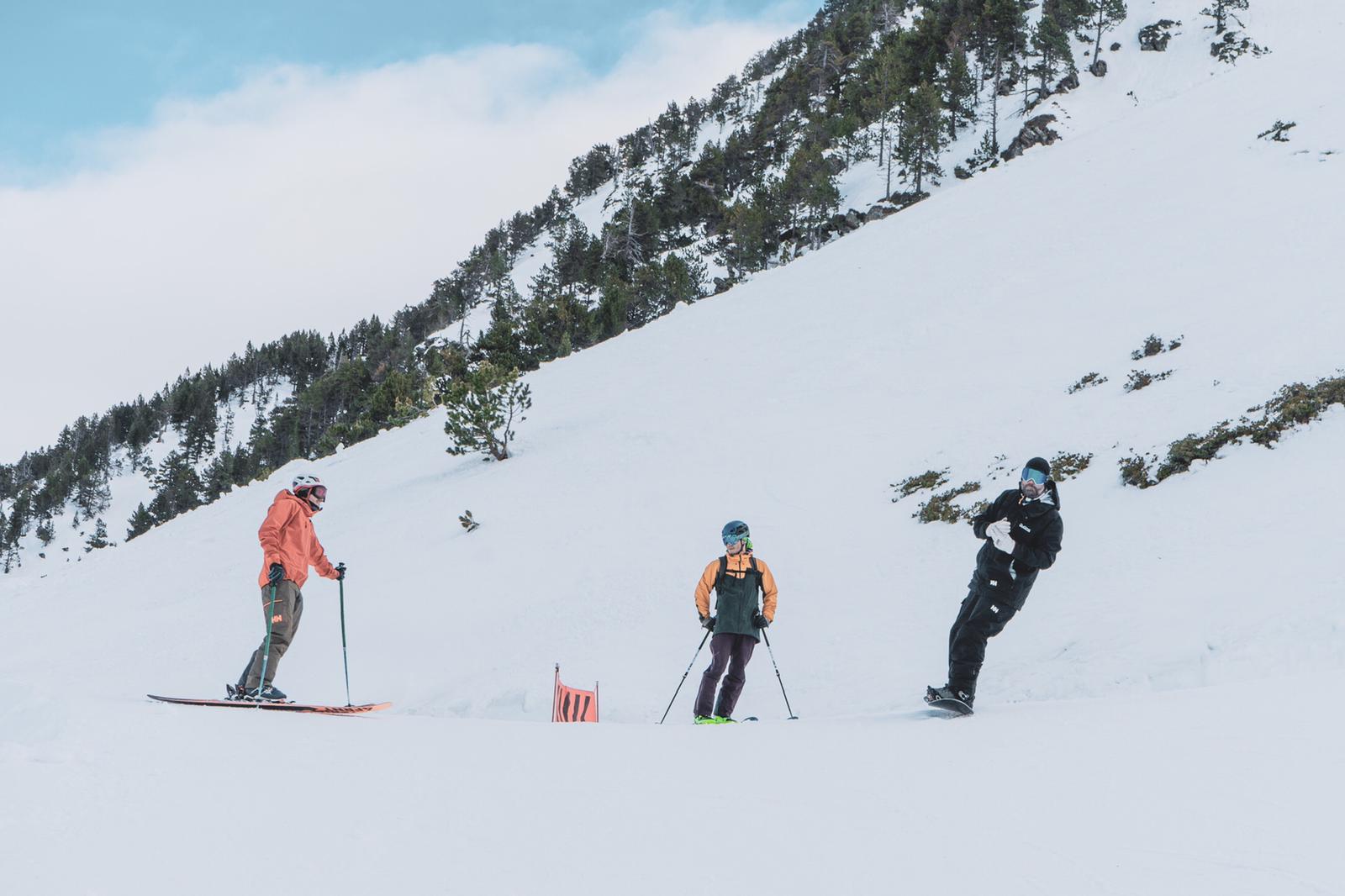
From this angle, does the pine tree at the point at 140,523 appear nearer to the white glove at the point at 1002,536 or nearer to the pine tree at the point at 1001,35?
the pine tree at the point at 1001,35

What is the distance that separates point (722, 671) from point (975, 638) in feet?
7.21

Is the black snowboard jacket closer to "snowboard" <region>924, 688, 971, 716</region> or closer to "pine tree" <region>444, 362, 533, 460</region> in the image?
"snowboard" <region>924, 688, 971, 716</region>

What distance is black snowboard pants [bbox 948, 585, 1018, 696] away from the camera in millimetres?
6320

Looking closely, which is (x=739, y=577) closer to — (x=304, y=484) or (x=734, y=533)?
(x=734, y=533)

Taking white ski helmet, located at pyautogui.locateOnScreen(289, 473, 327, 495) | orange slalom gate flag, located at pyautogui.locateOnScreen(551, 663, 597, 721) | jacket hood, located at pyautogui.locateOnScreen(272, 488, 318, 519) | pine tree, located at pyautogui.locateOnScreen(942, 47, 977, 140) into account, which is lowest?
orange slalom gate flag, located at pyautogui.locateOnScreen(551, 663, 597, 721)

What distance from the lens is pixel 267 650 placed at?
259 inches

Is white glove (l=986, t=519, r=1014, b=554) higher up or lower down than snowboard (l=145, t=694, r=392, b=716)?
higher up

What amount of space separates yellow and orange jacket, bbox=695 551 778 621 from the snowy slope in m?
1.20

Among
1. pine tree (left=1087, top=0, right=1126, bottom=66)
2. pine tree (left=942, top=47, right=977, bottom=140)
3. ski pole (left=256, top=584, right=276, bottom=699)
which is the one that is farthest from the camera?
pine tree (left=942, top=47, right=977, bottom=140)

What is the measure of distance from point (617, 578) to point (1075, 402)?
8586 mm

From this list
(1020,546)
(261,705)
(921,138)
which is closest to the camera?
(1020,546)

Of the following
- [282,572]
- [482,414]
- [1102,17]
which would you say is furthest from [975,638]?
[1102,17]

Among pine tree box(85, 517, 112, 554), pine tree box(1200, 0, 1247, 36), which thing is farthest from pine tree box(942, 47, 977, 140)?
pine tree box(85, 517, 112, 554)

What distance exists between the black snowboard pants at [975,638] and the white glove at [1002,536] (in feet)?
1.23
